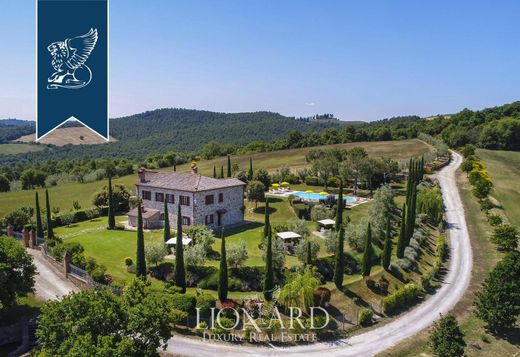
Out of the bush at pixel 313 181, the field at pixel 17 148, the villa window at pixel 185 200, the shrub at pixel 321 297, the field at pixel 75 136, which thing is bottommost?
the shrub at pixel 321 297

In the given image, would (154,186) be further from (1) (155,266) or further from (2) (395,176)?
(2) (395,176)

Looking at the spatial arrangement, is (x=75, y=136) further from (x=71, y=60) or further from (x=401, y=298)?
(x=401, y=298)

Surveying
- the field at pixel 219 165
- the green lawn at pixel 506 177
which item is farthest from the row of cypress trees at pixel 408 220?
the field at pixel 219 165

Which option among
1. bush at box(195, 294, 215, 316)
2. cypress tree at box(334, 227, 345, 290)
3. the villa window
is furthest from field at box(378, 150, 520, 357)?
the villa window

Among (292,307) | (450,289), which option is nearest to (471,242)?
(450,289)

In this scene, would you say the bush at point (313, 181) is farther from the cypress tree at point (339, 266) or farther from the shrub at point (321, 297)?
the shrub at point (321, 297)
